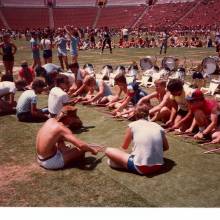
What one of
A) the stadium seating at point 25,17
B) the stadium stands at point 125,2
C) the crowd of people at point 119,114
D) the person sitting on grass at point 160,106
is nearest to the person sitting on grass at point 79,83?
the crowd of people at point 119,114

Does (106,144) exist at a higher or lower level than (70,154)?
lower

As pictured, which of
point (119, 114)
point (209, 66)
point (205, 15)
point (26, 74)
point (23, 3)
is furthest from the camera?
point (23, 3)

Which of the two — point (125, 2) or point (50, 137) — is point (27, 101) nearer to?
point (50, 137)

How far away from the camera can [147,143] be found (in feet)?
20.6

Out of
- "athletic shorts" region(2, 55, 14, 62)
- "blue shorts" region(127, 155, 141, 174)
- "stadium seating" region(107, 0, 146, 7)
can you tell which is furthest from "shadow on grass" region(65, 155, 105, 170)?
"stadium seating" region(107, 0, 146, 7)

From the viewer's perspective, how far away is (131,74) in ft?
51.4

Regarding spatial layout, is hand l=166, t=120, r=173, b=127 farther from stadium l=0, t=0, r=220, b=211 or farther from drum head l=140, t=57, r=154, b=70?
drum head l=140, t=57, r=154, b=70

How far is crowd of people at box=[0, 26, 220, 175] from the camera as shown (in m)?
6.51

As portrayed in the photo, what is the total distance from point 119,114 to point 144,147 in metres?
3.88

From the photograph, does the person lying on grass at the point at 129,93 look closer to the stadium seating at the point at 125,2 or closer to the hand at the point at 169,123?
the hand at the point at 169,123

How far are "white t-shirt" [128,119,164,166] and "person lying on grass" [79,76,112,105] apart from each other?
4.99m

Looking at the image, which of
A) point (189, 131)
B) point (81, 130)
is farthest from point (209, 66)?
point (81, 130)
